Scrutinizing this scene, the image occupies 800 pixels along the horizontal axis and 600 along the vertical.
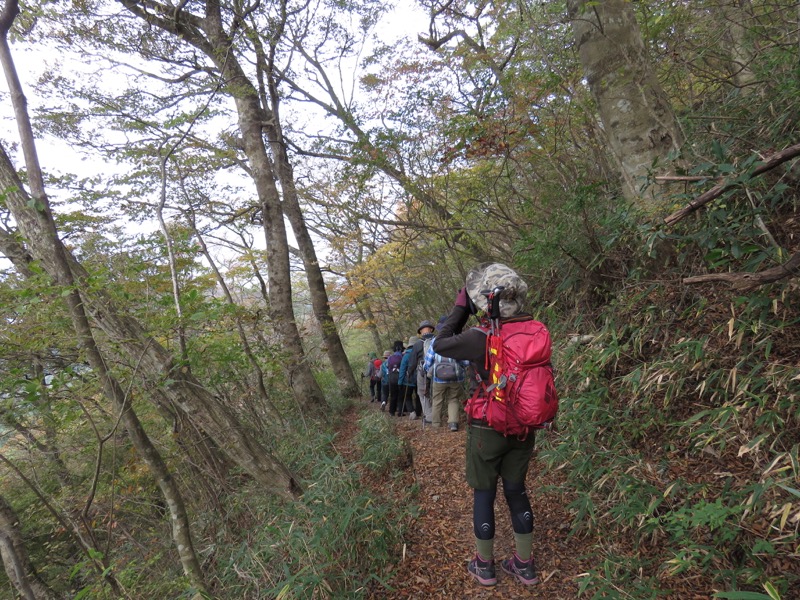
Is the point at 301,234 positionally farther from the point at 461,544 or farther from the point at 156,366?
the point at 461,544

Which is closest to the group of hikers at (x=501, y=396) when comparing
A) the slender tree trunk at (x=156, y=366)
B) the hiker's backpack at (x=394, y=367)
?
the slender tree trunk at (x=156, y=366)

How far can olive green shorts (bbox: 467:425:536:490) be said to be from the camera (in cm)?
237

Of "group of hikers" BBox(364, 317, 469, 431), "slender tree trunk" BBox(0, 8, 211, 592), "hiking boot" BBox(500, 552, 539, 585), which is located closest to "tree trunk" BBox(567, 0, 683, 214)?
"group of hikers" BBox(364, 317, 469, 431)

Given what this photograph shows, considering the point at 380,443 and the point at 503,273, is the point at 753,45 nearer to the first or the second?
the point at 503,273

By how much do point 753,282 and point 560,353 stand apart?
6.96ft

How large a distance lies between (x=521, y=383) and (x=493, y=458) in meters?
0.56

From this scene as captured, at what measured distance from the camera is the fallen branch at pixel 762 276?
2.19 m

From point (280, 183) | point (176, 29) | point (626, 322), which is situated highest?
point (176, 29)

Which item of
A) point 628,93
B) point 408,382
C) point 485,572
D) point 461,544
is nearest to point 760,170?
point 628,93

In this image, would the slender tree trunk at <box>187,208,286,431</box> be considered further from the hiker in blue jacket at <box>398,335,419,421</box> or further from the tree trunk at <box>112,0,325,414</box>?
the hiker in blue jacket at <box>398,335,419,421</box>

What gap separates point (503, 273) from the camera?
7.71 ft

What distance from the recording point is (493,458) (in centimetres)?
238

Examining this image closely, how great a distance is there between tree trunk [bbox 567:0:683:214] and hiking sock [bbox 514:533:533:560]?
3027 millimetres

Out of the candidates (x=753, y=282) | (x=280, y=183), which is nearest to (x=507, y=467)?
(x=753, y=282)
